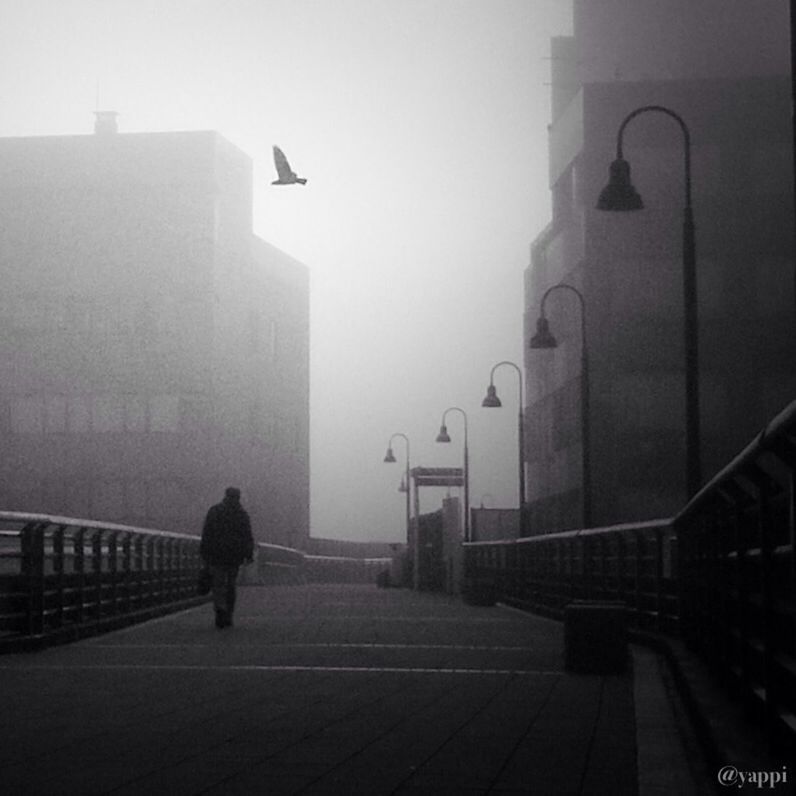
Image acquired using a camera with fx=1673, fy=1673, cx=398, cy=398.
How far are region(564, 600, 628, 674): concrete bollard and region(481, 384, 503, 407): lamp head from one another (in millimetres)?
33407

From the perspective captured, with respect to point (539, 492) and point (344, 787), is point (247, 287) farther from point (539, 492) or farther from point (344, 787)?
point (344, 787)

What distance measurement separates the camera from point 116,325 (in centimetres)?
9656

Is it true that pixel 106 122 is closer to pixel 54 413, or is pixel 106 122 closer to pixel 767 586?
pixel 54 413

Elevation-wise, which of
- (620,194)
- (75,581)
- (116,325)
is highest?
(116,325)

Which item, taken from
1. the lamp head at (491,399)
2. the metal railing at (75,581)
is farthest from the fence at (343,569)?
the metal railing at (75,581)

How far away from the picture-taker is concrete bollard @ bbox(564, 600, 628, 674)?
13336 millimetres

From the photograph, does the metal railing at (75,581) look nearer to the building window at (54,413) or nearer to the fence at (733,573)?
the fence at (733,573)

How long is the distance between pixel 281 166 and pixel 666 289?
162 feet

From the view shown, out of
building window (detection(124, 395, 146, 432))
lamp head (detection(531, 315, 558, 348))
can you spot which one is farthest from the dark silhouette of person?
building window (detection(124, 395, 146, 432))

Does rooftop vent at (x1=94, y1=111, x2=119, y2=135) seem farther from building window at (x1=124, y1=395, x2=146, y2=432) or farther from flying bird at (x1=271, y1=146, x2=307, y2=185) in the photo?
flying bird at (x1=271, y1=146, x2=307, y2=185)

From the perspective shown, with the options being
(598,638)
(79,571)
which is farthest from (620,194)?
(598,638)

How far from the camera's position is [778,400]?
7544 centimetres

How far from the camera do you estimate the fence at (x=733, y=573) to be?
19.3 ft

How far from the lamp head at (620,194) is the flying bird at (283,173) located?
6.59m
